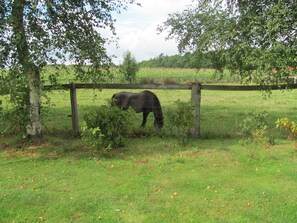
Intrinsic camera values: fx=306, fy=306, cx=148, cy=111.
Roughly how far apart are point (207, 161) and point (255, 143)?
134 cm

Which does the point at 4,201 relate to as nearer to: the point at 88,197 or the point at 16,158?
the point at 88,197

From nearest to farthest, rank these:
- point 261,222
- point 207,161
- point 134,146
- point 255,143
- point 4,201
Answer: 1. point 261,222
2. point 4,201
3. point 207,161
4. point 255,143
5. point 134,146

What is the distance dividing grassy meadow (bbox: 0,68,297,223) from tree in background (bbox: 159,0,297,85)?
1911 mm

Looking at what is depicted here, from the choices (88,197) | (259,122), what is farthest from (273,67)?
(88,197)

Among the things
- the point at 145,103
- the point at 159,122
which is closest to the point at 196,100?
the point at 159,122

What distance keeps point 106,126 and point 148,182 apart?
213 centimetres

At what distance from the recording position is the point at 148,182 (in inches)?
207

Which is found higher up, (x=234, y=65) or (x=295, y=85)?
(x=234, y=65)

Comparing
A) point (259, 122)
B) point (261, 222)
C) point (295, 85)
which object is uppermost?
point (295, 85)

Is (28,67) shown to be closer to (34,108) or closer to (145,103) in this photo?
(34,108)

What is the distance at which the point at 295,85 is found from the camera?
8047 mm

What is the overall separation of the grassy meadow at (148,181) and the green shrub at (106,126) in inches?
11.4

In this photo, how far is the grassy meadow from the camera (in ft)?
13.6

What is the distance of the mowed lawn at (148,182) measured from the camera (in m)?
4.16
